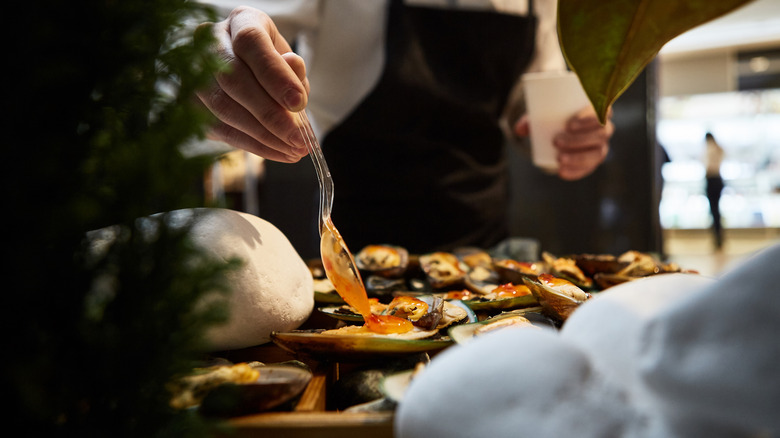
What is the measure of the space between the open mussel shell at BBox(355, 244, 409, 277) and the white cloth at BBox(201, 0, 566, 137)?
0.64 metres

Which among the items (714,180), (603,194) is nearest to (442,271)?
(603,194)

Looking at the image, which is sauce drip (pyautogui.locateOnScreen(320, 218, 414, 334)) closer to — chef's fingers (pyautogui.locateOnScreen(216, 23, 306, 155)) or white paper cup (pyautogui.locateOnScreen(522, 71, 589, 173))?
chef's fingers (pyautogui.locateOnScreen(216, 23, 306, 155))

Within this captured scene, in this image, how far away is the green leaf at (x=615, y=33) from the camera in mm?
349

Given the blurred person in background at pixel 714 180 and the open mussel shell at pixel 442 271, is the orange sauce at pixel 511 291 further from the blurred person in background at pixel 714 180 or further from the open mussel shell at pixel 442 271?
the blurred person in background at pixel 714 180

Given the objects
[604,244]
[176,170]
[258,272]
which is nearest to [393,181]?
[258,272]

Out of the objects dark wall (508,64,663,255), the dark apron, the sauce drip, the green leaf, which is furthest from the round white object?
dark wall (508,64,663,255)

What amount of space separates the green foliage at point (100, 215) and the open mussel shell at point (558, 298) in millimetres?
374

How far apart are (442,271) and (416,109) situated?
27.5 inches

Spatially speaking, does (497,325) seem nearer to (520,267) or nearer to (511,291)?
(511,291)

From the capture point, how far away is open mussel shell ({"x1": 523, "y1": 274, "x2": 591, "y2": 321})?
1.81 ft

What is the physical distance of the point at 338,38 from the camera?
4.65ft

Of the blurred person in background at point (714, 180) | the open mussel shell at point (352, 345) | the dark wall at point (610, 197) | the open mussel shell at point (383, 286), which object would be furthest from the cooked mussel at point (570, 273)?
the blurred person in background at point (714, 180)

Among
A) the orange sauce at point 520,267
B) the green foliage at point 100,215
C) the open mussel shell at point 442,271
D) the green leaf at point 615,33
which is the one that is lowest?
the open mussel shell at point 442,271

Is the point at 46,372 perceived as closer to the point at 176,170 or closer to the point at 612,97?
the point at 176,170
